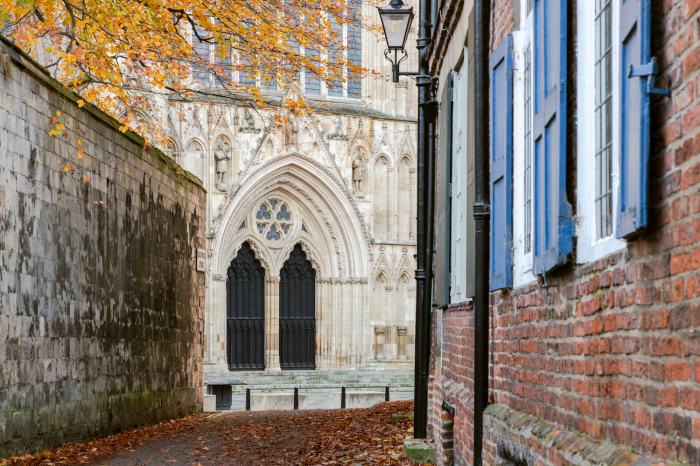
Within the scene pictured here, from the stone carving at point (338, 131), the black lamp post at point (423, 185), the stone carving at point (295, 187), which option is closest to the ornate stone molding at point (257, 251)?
the stone carving at point (295, 187)

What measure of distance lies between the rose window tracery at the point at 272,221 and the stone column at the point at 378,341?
3952mm

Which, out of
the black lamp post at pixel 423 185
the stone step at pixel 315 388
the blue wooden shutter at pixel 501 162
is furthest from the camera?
the stone step at pixel 315 388

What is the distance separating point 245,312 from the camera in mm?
27750

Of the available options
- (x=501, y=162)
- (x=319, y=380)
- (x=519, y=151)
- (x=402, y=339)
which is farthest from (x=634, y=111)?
(x=402, y=339)

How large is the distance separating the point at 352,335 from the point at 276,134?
629cm

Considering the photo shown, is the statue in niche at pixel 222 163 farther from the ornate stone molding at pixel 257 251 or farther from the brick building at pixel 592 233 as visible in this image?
the brick building at pixel 592 233

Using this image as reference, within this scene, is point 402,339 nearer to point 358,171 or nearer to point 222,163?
point 358,171

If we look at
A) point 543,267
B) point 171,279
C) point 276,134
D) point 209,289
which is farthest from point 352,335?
point 543,267

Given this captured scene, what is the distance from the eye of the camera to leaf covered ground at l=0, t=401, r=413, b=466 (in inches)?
360

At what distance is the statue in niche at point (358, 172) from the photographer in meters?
27.9

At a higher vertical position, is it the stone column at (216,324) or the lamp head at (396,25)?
the lamp head at (396,25)

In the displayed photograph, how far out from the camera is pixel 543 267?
13.1ft

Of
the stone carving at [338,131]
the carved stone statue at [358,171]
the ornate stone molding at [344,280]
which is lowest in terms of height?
the ornate stone molding at [344,280]

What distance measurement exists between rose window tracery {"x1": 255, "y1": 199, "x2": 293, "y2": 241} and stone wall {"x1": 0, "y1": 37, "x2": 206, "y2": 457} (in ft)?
40.4
